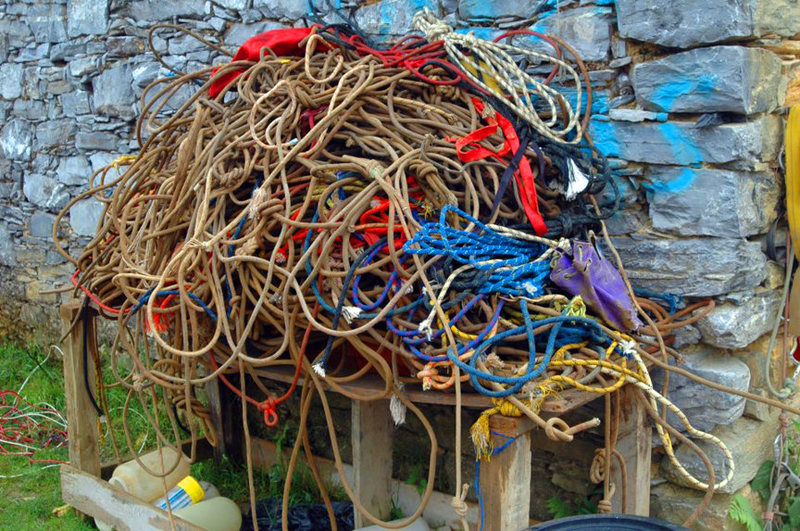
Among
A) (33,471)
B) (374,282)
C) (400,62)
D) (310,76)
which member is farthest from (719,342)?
(33,471)

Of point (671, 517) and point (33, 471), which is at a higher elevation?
point (671, 517)

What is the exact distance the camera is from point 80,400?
362 cm

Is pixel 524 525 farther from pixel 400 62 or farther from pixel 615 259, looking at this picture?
pixel 400 62

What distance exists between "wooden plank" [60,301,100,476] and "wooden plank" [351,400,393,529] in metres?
1.32

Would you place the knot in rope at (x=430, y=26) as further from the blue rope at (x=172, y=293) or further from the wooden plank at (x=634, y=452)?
the wooden plank at (x=634, y=452)

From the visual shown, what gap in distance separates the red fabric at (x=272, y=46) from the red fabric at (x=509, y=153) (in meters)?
0.94

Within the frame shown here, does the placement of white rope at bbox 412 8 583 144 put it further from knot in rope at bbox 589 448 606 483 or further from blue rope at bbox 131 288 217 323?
blue rope at bbox 131 288 217 323

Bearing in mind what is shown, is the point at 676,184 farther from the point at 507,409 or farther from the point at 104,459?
the point at 104,459

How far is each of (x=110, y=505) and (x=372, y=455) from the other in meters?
1.27

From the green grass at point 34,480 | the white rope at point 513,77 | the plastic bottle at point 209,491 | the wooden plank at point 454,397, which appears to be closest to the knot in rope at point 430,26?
the white rope at point 513,77

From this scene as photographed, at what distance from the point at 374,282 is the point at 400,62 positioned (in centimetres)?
94

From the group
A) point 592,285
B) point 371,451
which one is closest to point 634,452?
point 592,285

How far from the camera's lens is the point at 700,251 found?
2.74 metres

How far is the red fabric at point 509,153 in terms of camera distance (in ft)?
8.35
